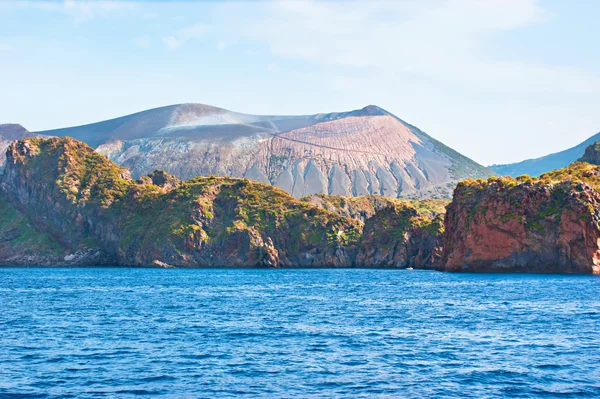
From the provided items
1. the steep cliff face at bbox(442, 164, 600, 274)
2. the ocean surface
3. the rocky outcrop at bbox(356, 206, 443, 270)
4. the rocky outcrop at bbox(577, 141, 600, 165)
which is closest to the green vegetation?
the steep cliff face at bbox(442, 164, 600, 274)

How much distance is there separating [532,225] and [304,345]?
9097 cm

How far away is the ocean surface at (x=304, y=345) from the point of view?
40812 millimetres

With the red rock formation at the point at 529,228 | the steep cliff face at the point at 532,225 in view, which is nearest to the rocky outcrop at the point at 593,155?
the steep cliff face at the point at 532,225

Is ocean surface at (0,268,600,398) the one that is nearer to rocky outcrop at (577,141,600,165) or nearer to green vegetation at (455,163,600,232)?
green vegetation at (455,163,600,232)

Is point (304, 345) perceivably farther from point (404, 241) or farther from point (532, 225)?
point (404, 241)

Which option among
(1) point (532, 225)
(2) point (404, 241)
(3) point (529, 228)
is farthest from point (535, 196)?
(2) point (404, 241)

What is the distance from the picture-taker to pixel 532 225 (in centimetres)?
13525

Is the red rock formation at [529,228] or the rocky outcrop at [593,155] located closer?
the red rock formation at [529,228]

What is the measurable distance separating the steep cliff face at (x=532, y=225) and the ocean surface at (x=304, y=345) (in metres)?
36.7

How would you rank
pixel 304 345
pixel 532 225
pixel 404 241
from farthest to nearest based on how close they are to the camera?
pixel 404 241 → pixel 532 225 → pixel 304 345

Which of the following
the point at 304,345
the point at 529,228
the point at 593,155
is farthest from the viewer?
Answer: the point at 593,155

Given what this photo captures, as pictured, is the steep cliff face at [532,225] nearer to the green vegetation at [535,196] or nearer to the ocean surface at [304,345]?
the green vegetation at [535,196]

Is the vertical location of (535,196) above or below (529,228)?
above

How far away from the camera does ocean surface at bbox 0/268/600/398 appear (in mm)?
40812
